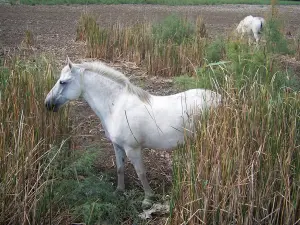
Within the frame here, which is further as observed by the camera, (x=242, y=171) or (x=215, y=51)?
(x=215, y=51)

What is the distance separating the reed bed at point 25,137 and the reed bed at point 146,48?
3151 mm

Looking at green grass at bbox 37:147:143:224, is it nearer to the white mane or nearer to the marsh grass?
the marsh grass

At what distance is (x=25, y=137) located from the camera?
10.3 ft

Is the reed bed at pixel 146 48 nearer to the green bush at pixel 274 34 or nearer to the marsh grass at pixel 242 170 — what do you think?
the green bush at pixel 274 34

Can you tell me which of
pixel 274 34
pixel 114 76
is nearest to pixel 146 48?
pixel 274 34

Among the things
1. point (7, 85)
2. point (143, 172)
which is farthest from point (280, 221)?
point (7, 85)

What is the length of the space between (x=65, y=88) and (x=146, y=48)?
4.29 metres

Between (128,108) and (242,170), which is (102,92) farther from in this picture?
(242,170)

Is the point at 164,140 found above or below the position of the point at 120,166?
above

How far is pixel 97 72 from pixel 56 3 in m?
16.8

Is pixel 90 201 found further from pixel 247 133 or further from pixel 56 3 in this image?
pixel 56 3

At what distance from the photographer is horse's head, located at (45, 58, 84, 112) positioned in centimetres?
371

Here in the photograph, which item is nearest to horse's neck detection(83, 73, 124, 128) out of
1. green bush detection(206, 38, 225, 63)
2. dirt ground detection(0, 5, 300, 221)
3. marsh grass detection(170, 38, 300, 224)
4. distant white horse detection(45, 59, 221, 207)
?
distant white horse detection(45, 59, 221, 207)

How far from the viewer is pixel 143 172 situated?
3.65 metres
